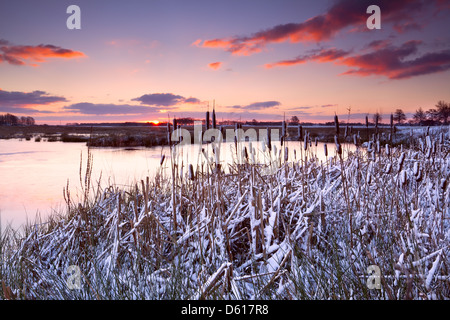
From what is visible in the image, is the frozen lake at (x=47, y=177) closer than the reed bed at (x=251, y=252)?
No

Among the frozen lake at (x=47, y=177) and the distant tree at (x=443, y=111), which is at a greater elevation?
the distant tree at (x=443, y=111)

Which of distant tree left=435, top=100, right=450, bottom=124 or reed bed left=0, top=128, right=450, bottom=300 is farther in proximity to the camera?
distant tree left=435, top=100, right=450, bottom=124

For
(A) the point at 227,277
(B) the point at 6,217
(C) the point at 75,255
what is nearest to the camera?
(A) the point at 227,277

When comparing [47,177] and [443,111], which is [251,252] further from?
[47,177]

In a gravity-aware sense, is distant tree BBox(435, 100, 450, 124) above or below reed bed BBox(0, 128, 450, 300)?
above

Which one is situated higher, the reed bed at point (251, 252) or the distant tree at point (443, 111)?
the distant tree at point (443, 111)

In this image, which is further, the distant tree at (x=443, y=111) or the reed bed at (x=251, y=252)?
the distant tree at (x=443, y=111)

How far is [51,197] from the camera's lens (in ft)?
25.0

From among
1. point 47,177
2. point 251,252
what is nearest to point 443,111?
point 251,252

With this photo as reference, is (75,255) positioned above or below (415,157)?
below

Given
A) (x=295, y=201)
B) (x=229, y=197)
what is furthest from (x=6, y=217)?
(x=295, y=201)

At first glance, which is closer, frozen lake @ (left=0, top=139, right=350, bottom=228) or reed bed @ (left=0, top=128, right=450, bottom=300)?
reed bed @ (left=0, top=128, right=450, bottom=300)
